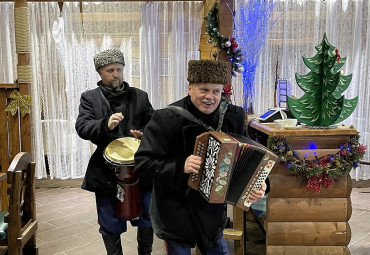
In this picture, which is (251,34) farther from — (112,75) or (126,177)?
(126,177)

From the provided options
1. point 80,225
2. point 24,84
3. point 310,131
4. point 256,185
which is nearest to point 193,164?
point 256,185

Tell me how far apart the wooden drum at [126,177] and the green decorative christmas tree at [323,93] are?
1.30 meters

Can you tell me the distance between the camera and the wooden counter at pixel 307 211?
10.6 ft

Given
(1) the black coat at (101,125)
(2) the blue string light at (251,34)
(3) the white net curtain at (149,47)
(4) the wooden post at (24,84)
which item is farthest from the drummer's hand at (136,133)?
(3) the white net curtain at (149,47)

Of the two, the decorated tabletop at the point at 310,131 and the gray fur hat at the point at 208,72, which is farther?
the decorated tabletop at the point at 310,131

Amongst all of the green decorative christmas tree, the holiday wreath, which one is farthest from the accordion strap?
the green decorative christmas tree

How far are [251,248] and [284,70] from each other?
3.07m

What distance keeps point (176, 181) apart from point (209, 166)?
24 centimetres

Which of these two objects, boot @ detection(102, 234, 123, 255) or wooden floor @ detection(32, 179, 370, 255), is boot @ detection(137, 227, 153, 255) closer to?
boot @ detection(102, 234, 123, 255)

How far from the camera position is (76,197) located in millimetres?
5832

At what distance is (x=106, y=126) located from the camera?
284 centimetres

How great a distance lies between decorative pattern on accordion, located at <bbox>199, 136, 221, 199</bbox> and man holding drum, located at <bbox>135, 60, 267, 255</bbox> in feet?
0.47

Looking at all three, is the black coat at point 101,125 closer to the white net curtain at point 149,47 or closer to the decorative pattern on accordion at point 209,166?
the decorative pattern on accordion at point 209,166

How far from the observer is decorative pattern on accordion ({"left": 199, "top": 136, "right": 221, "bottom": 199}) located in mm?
1864
